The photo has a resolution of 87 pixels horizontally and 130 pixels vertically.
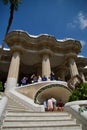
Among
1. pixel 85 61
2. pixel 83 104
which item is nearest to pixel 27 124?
pixel 83 104

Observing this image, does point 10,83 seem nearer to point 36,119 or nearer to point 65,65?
point 65,65

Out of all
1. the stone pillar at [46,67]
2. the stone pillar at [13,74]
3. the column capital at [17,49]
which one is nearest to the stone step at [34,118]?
the stone pillar at [13,74]

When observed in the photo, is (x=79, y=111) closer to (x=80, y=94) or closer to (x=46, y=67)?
(x=80, y=94)

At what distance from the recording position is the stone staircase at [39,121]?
19.4ft

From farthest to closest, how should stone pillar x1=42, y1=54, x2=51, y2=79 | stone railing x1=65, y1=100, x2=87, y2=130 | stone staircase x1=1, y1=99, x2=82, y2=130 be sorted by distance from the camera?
1. stone pillar x1=42, y1=54, x2=51, y2=79
2. stone staircase x1=1, y1=99, x2=82, y2=130
3. stone railing x1=65, y1=100, x2=87, y2=130

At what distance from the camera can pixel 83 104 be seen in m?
6.56

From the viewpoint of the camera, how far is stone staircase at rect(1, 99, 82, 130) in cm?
590

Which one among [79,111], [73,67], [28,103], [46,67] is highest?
[73,67]

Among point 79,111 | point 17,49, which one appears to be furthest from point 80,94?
point 17,49

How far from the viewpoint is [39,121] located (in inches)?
256

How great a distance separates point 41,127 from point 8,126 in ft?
3.79

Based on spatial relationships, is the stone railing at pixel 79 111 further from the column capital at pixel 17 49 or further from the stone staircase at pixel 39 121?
the column capital at pixel 17 49

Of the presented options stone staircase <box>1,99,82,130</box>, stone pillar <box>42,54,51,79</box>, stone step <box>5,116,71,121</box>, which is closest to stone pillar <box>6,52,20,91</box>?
stone pillar <box>42,54,51,79</box>

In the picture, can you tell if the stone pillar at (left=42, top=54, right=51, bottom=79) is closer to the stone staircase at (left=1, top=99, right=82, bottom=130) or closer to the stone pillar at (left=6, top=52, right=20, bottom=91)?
the stone pillar at (left=6, top=52, right=20, bottom=91)
